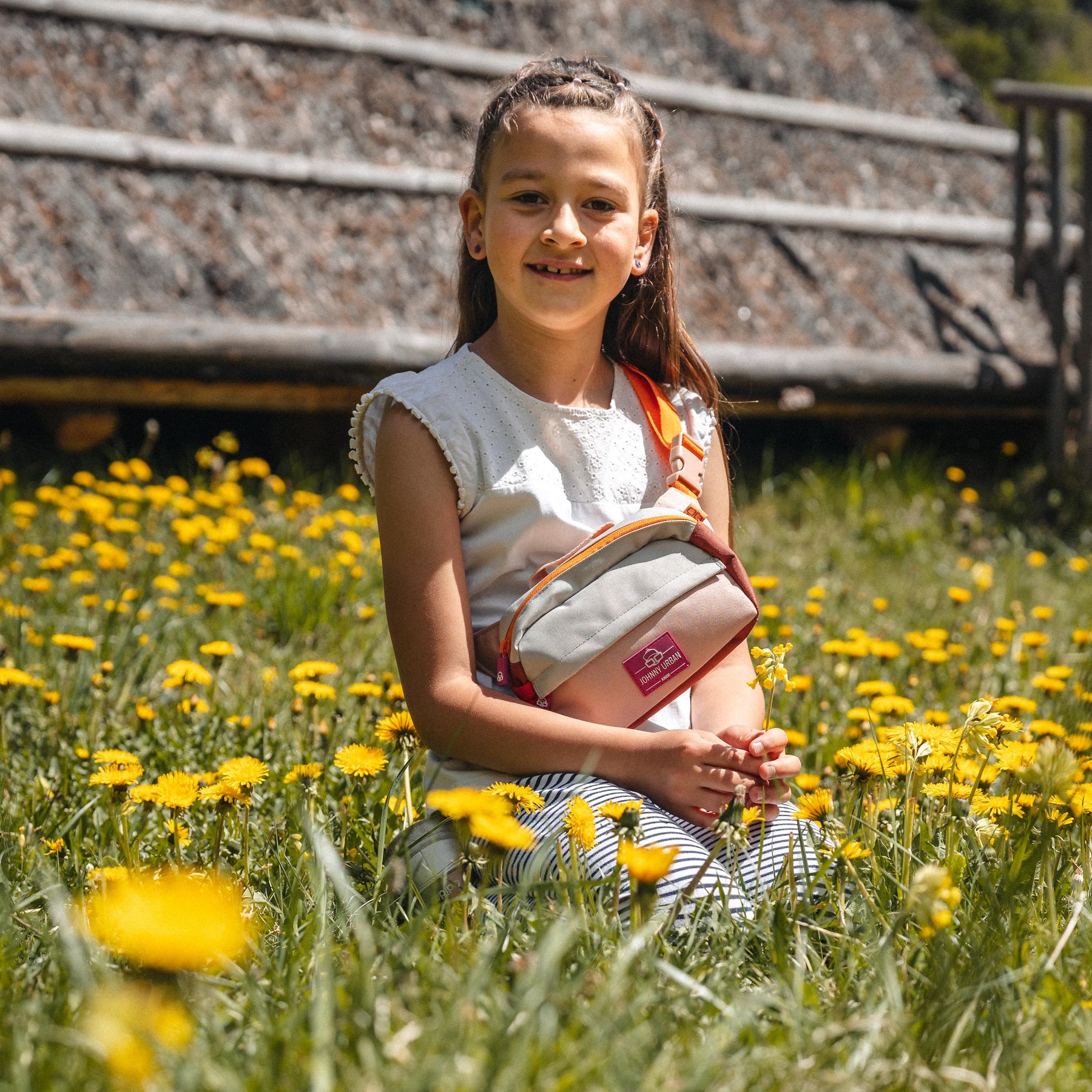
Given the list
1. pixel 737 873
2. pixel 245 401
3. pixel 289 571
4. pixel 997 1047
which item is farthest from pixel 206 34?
pixel 997 1047

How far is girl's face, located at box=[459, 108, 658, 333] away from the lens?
1.75 m

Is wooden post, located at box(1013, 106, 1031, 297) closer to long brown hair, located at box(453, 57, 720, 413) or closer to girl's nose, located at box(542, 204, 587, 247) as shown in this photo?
long brown hair, located at box(453, 57, 720, 413)

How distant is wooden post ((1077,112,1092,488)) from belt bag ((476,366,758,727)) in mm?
3765

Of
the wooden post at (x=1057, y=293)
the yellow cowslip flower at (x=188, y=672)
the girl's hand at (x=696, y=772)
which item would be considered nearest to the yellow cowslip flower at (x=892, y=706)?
the girl's hand at (x=696, y=772)

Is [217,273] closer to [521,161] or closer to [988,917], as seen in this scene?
[521,161]

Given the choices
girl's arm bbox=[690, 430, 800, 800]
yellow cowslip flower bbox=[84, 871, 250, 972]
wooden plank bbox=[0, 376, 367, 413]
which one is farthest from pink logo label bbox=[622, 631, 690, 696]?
wooden plank bbox=[0, 376, 367, 413]

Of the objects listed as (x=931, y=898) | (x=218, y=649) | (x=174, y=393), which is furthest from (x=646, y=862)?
(x=174, y=393)

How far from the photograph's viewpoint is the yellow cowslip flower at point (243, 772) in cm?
150

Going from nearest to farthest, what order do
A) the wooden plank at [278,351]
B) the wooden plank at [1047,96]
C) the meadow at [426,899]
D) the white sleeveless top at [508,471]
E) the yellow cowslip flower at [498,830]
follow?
the meadow at [426,899] → the yellow cowslip flower at [498,830] → the white sleeveless top at [508,471] → the wooden plank at [278,351] → the wooden plank at [1047,96]

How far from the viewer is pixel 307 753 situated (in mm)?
1982

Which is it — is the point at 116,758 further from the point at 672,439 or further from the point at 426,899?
the point at 672,439

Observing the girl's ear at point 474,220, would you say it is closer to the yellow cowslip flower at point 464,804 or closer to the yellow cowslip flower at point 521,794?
the yellow cowslip flower at point 521,794

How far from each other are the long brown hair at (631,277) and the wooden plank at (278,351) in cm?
216

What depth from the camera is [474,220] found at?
6.20ft
